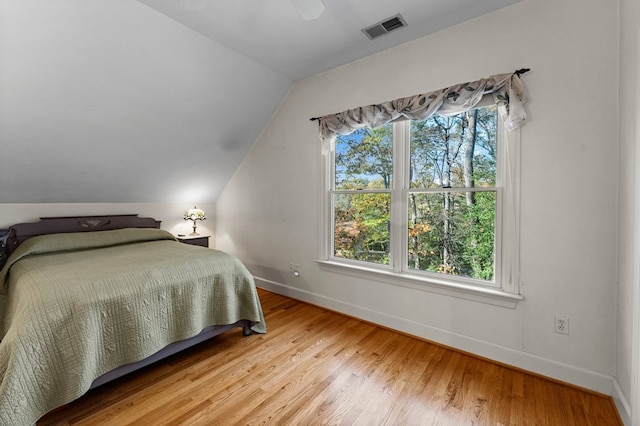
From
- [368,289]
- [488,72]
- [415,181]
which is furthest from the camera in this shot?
[368,289]

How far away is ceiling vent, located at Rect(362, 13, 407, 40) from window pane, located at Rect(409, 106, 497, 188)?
0.79m

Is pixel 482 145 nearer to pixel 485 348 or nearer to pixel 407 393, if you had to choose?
pixel 485 348

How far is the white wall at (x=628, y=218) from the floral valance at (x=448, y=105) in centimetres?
51

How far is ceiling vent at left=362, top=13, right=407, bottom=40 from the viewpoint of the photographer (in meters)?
2.26

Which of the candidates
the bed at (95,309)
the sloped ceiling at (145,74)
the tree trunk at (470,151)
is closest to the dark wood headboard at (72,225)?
the bed at (95,309)

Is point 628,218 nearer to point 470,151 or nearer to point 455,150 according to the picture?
point 470,151

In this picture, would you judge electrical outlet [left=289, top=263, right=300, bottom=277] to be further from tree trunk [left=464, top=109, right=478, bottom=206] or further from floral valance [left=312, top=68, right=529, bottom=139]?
tree trunk [left=464, top=109, right=478, bottom=206]

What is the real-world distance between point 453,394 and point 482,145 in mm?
1812

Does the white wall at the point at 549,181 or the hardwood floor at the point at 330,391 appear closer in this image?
the hardwood floor at the point at 330,391

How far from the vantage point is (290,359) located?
7.22 ft

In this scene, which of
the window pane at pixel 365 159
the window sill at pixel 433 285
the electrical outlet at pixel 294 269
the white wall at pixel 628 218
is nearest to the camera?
the white wall at pixel 628 218

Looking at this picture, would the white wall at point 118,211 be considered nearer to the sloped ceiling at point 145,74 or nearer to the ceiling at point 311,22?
the sloped ceiling at point 145,74

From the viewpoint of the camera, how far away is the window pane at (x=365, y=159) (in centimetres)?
281

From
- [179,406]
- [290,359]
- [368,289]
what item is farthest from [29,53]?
[368,289]
